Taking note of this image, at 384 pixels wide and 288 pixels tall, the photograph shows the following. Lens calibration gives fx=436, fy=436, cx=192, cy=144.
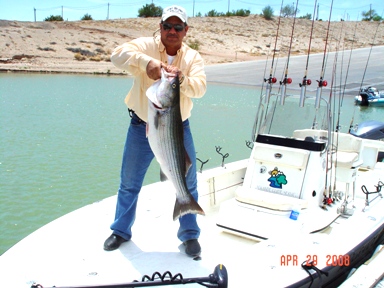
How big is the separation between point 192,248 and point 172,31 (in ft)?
5.42

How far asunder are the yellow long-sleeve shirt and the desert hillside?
20.2 metres

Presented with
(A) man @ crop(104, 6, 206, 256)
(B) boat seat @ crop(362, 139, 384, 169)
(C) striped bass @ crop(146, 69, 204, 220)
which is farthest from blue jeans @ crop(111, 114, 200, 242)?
(B) boat seat @ crop(362, 139, 384, 169)

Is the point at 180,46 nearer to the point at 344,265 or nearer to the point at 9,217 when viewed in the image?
the point at 344,265

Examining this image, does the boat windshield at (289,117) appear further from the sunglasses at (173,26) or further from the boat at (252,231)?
the sunglasses at (173,26)

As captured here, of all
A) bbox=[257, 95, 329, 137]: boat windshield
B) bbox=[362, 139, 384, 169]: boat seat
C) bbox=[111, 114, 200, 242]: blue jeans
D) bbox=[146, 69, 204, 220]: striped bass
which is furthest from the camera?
bbox=[362, 139, 384, 169]: boat seat

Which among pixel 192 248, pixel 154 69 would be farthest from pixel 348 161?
pixel 154 69

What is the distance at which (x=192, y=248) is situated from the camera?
341 cm

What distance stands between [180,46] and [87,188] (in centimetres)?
492

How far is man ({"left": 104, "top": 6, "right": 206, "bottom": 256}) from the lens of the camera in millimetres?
2955

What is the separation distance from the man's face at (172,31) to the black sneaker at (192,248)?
152 centimetres

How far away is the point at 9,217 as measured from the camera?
609 centimetres

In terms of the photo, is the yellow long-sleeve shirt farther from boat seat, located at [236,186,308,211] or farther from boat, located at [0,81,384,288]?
boat seat, located at [236,186,308,211]

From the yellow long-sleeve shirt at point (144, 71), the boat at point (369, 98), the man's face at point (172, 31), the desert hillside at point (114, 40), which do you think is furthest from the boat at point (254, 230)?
the desert hillside at point (114, 40)

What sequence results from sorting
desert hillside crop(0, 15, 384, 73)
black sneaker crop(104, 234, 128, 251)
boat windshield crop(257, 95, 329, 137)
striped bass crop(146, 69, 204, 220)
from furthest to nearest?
desert hillside crop(0, 15, 384, 73)
boat windshield crop(257, 95, 329, 137)
black sneaker crop(104, 234, 128, 251)
striped bass crop(146, 69, 204, 220)
